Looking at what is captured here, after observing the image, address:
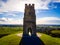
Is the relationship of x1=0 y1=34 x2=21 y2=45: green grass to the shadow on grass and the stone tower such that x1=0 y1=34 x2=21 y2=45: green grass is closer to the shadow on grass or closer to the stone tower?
the shadow on grass

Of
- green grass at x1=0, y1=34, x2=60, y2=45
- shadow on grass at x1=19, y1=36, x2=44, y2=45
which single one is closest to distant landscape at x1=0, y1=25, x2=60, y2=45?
green grass at x1=0, y1=34, x2=60, y2=45

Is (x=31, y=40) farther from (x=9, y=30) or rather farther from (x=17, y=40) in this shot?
(x=9, y=30)

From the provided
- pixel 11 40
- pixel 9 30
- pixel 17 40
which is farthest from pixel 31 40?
pixel 9 30

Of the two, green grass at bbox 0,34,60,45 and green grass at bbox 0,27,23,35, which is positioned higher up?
green grass at bbox 0,27,23,35

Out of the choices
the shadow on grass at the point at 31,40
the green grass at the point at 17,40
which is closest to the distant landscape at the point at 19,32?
the green grass at the point at 17,40

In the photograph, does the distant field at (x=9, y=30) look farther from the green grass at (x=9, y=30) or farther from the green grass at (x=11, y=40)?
the green grass at (x=11, y=40)

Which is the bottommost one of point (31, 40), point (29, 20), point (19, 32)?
point (31, 40)

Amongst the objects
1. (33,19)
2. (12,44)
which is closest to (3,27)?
(12,44)
